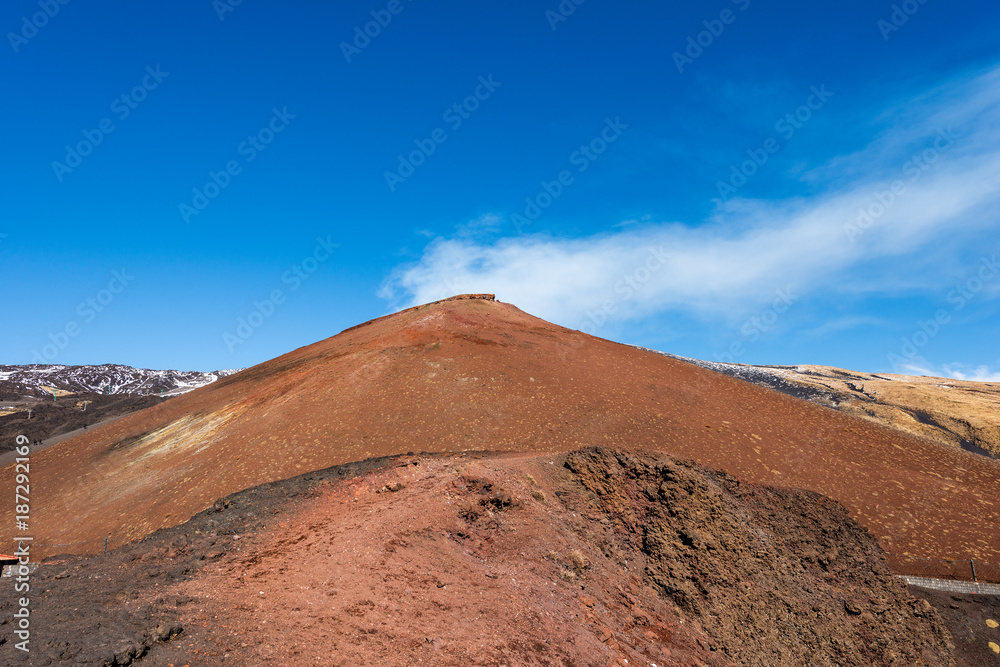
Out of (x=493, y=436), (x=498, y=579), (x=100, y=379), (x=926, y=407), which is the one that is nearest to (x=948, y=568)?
(x=498, y=579)

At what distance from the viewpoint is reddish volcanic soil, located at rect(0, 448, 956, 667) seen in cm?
752

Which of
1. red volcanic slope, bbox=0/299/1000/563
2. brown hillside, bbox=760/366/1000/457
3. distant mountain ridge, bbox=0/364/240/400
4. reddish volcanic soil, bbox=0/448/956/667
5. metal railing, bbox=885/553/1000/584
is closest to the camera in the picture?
reddish volcanic soil, bbox=0/448/956/667

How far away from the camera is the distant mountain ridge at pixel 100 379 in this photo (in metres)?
92.4

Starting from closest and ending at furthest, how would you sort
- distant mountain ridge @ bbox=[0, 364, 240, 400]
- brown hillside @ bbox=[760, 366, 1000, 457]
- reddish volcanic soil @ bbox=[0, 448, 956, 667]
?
reddish volcanic soil @ bbox=[0, 448, 956, 667], brown hillside @ bbox=[760, 366, 1000, 457], distant mountain ridge @ bbox=[0, 364, 240, 400]

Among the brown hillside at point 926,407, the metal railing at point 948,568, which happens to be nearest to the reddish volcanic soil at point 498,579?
the metal railing at point 948,568

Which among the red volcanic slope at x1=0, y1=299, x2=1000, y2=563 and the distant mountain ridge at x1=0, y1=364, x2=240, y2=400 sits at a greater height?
the distant mountain ridge at x1=0, y1=364, x2=240, y2=400

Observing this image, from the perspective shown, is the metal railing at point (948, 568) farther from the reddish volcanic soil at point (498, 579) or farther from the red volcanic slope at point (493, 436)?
the reddish volcanic soil at point (498, 579)

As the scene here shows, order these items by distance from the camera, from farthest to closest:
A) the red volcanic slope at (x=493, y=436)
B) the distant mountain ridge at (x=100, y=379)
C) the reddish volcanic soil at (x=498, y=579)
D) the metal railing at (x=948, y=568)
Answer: the distant mountain ridge at (x=100, y=379) < the red volcanic slope at (x=493, y=436) < the metal railing at (x=948, y=568) < the reddish volcanic soil at (x=498, y=579)

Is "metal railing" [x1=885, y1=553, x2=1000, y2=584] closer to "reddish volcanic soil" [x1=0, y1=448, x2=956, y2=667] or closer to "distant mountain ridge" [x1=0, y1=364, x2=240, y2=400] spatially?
"reddish volcanic soil" [x1=0, y1=448, x2=956, y2=667]

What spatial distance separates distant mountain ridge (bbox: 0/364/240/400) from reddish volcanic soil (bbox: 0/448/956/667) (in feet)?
286

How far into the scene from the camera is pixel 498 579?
10352 mm

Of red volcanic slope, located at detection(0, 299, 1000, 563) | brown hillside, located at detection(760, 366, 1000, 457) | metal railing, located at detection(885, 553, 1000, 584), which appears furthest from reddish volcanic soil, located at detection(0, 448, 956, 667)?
brown hillside, located at detection(760, 366, 1000, 457)

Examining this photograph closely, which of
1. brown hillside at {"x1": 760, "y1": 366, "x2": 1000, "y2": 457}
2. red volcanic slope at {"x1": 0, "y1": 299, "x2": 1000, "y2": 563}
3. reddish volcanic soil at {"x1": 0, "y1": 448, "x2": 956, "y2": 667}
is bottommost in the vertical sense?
reddish volcanic soil at {"x1": 0, "y1": 448, "x2": 956, "y2": 667}

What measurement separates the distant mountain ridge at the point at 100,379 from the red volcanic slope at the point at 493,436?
74949 millimetres
